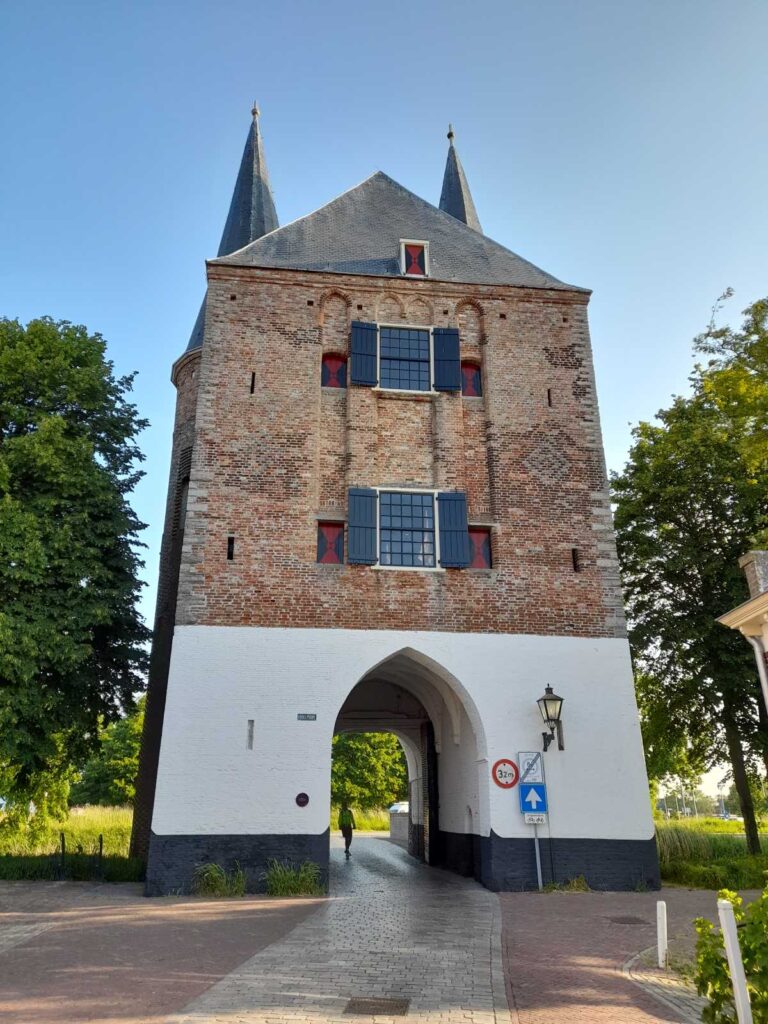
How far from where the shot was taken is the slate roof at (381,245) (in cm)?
1769

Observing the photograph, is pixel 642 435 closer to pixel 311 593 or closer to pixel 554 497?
pixel 554 497

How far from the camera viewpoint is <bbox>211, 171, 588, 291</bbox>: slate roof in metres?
17.7

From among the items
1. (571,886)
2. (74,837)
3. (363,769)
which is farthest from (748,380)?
(363,769)

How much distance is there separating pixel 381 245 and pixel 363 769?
30269 millimetres

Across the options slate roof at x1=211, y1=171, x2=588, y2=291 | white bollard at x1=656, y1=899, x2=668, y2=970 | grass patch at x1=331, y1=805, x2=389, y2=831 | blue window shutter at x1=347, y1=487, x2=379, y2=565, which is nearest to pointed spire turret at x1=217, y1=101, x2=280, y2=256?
slate roof at x1=211, y1=171, x2=588, y2=291

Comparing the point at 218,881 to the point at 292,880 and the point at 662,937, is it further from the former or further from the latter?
the point at 662,937

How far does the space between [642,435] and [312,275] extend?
10133mm

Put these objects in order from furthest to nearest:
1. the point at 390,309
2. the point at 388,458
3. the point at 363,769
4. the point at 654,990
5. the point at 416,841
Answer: the point at 363,769, the point at 416,841, the point at 390,309, the point at 388,458, the point at 654,990

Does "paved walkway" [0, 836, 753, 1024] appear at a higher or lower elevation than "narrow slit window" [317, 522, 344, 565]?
lower

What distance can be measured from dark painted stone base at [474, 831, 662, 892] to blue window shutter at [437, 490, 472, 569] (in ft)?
16.8

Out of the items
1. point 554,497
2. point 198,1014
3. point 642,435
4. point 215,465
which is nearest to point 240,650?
point 215,465

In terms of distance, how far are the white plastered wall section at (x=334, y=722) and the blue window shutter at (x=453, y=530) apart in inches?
59.1

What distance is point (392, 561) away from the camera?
50.2 ft

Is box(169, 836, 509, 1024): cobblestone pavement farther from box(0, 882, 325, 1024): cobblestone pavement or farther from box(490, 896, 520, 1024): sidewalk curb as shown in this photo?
box(0, 882, 325, 1024): cobblestone pavement
